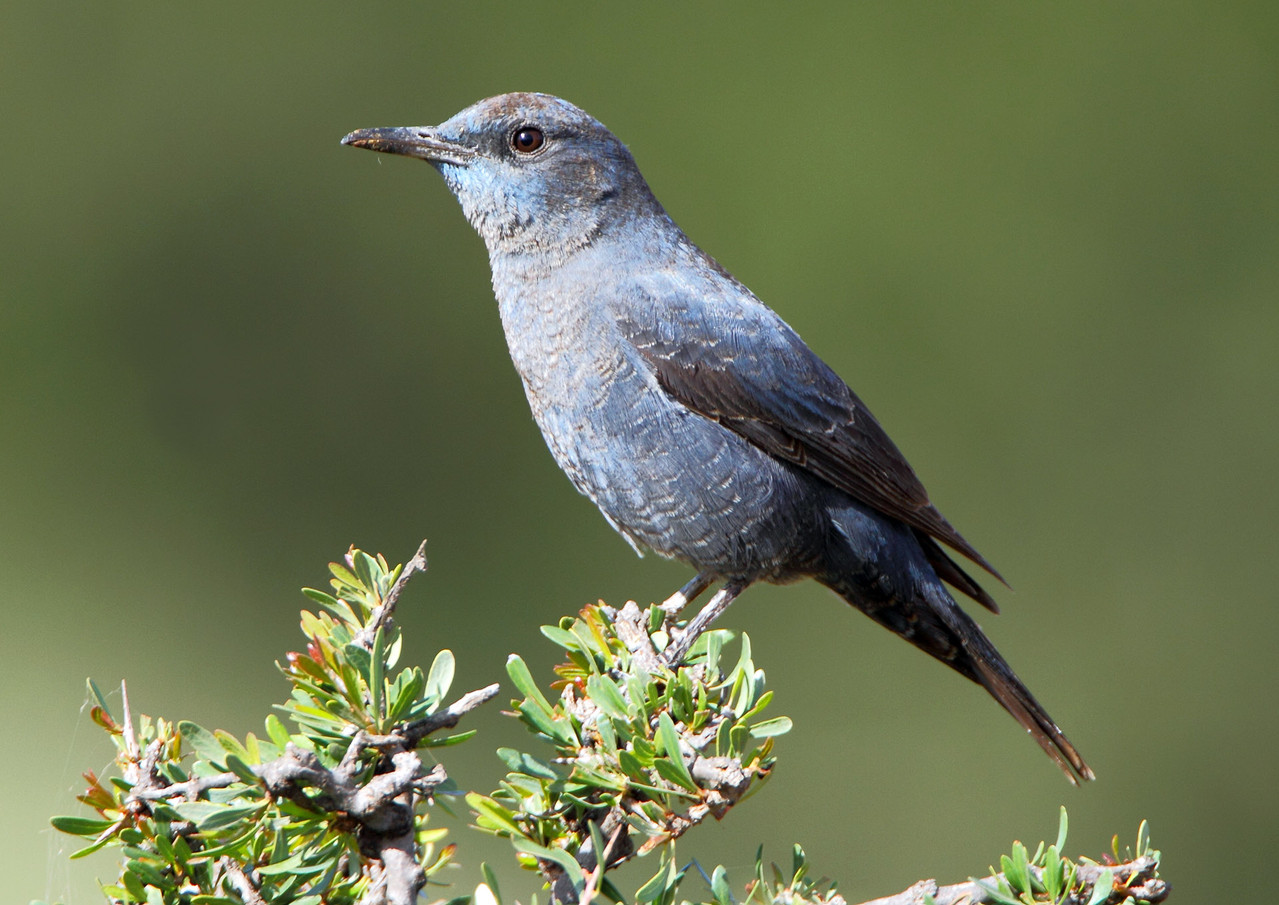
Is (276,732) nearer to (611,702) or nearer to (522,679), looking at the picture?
(522,679)

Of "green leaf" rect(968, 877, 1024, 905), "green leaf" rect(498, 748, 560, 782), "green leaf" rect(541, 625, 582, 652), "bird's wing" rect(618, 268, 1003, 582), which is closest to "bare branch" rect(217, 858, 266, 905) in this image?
"green leaf" rect(498, 748, 560, 782)

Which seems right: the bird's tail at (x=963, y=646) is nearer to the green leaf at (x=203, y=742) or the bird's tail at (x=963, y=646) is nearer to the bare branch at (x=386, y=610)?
the bare branch at (x=386, y=610)

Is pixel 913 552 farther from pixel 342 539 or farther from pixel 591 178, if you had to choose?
pixel 342 539

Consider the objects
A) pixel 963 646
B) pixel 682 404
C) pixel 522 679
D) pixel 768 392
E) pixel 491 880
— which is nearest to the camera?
pixel 491 880

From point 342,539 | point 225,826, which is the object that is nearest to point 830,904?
point 225,826

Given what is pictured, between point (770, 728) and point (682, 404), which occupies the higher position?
point (682, 404)

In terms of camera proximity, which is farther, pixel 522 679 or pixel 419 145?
pixel 419 145

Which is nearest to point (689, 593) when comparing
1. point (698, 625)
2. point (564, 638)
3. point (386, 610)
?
point (698, 625)
